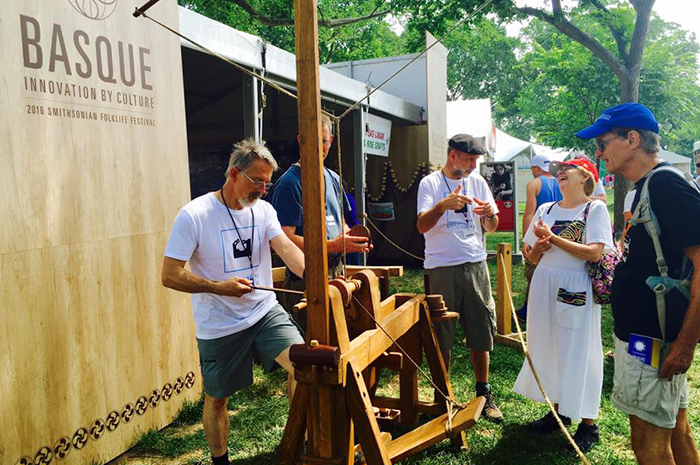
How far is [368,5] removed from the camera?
2469 centimetres

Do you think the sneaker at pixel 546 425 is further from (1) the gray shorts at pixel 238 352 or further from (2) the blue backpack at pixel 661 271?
(1) the gray shorts at pixel 238 352

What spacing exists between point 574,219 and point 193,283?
2214 mm

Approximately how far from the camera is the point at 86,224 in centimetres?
295

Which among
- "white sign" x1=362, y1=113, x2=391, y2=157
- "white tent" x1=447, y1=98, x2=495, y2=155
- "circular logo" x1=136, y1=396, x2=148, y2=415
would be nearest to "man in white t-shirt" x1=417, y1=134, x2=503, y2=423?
"circular logo" x1=136, y1=396, x2=148, y2=415

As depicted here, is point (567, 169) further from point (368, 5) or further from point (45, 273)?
point (368, 5)

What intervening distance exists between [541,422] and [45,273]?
3012 millimetres

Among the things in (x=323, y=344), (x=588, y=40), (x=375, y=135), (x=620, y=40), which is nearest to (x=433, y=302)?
(x=323, y=344)

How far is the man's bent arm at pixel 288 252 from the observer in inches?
113

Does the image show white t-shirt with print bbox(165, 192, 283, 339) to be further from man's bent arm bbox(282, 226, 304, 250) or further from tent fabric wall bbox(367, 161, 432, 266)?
tent fabric wall bbox(367, 161, 432, 266)

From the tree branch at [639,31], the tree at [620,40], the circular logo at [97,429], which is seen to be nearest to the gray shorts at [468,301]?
the circular logo at [97,429]

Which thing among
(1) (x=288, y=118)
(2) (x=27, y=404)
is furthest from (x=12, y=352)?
(1) (x=288, y=118)

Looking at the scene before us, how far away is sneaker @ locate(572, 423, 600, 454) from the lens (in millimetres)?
3166

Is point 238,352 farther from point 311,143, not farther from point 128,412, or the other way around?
point 311,143

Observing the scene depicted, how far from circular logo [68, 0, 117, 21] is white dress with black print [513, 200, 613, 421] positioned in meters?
2.93
